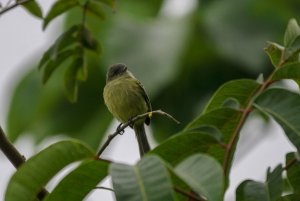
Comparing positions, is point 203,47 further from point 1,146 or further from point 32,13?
point 1,146

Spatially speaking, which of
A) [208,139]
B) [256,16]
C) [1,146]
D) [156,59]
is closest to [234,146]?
[208,139]

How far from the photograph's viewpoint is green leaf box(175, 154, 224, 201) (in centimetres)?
176

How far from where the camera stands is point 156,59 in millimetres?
6656

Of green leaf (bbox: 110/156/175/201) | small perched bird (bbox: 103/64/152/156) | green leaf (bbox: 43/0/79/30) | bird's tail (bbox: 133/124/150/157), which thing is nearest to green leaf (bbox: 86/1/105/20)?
green leaf (bbox: 43/0/79/30)

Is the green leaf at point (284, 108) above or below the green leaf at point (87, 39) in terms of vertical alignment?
below

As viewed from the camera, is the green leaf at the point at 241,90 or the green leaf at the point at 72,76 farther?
the green leaf at the point at 72,76

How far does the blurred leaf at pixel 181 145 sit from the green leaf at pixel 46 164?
9.4 inches

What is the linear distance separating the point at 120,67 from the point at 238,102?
3224 millimetres

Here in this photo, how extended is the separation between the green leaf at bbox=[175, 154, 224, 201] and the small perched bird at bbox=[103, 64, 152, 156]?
10.1 ft

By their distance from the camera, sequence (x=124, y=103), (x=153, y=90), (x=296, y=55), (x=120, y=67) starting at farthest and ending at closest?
(x=153, y=90) < (x=120, y=67) < (x=124, y=103) < (x=296, y=55)

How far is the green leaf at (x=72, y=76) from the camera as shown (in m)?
3.63

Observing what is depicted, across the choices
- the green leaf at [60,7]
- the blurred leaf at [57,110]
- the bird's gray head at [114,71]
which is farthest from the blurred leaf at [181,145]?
the blurred leaf at [57,110]

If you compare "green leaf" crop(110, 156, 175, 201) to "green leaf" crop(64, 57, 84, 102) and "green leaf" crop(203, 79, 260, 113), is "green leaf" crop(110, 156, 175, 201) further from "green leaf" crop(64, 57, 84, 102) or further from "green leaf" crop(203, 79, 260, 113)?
"green leaf" crop(64, 57, 84, 102)

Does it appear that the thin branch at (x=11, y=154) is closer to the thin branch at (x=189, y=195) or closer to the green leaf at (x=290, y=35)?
the thin branch at (x=189, y=195)
